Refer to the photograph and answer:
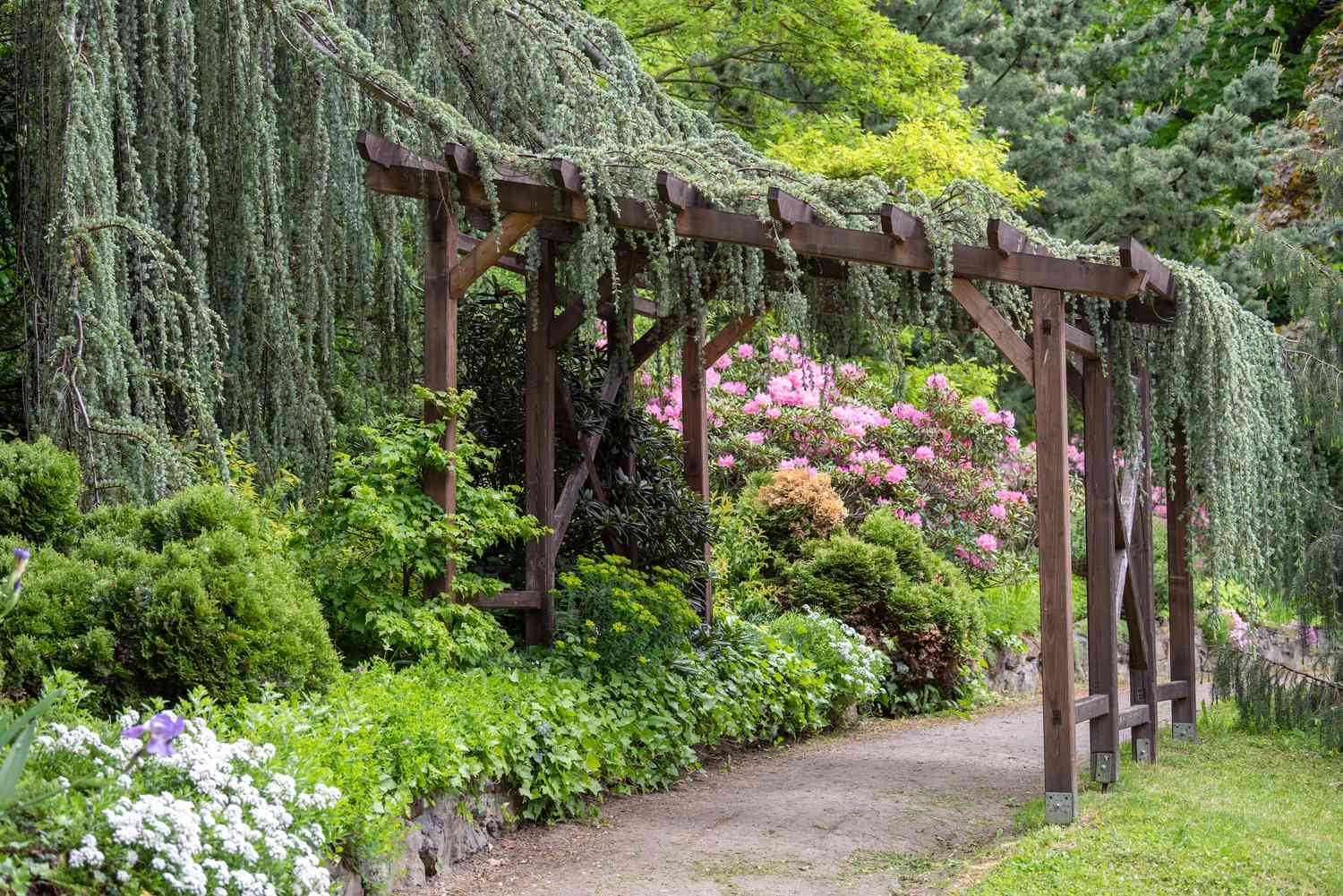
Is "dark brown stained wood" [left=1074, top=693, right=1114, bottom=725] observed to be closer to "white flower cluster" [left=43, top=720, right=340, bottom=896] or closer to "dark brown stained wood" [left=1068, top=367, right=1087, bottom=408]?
"dark brown stained wood" [left=1068, top=367, right=1087, bottom=408]

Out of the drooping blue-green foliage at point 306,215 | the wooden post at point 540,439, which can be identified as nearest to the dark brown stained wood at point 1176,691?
the drooping blue-green foliage at point 306,215

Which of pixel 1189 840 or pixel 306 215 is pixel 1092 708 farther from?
pixel 306 215

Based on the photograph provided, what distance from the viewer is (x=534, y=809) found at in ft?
17.9

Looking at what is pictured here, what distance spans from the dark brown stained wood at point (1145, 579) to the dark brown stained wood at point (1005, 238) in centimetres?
179

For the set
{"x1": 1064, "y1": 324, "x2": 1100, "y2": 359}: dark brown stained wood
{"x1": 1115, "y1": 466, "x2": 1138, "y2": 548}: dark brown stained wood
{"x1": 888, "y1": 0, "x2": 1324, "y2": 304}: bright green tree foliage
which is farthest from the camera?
{"x1": 888, "y1": 0, "x2": 1324, "y2": 304}: bright green tree foliage

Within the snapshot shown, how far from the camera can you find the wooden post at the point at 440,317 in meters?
6.11

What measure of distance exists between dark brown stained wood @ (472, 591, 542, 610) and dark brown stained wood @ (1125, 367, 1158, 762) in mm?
3419

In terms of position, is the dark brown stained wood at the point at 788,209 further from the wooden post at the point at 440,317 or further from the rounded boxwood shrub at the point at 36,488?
the rounded boxwood shrub at the point at 36,488

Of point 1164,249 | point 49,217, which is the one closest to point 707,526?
point 49,217

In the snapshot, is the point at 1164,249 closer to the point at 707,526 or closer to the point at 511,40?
the point at 707,526

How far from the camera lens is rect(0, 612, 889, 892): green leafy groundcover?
331cm

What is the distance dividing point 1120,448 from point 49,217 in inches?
214

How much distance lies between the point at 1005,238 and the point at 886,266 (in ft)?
2.11

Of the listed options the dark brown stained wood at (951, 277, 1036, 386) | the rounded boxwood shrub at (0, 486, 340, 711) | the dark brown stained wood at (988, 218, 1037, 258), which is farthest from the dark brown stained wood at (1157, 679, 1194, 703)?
the rounded boxwood shrub at (0, 486, 340, 711)
